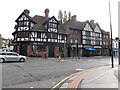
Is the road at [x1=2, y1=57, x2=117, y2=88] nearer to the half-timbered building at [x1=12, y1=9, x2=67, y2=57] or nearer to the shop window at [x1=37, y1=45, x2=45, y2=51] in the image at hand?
the half-timbered building at [x1=12, y1=9, x2=67, y2=57]

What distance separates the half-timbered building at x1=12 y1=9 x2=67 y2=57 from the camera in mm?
26672

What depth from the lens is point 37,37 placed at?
27.3 metres

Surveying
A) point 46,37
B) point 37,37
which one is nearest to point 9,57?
point 37,37

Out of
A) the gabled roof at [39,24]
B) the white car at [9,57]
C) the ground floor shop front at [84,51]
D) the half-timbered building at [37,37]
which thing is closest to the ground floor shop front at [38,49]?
the half-timbered building at [37,37]

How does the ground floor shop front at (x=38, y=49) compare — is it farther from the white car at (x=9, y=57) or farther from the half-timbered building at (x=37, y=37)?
the white car at (x=9, y=57)

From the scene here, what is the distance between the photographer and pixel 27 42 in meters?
26.6

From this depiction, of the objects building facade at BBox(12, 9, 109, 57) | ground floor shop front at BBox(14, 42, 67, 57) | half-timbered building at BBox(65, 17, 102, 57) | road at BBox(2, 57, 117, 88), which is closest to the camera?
road at BBox(2, 57, 117, 88)

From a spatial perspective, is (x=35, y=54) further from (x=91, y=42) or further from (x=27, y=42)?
(x=91, y=42)

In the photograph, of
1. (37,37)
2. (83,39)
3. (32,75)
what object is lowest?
(32,75)

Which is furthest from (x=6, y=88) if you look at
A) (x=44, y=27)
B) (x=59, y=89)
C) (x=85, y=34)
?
(x=85, y=34)

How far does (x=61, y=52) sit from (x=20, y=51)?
1180cm

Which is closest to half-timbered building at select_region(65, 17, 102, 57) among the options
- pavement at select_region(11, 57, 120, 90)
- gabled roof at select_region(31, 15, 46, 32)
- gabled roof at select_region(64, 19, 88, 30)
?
gabled roof at select_region(64, 19, 88, 30)

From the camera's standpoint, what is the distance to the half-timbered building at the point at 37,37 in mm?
26672

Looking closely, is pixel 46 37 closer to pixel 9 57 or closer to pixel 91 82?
pixel 9 57
